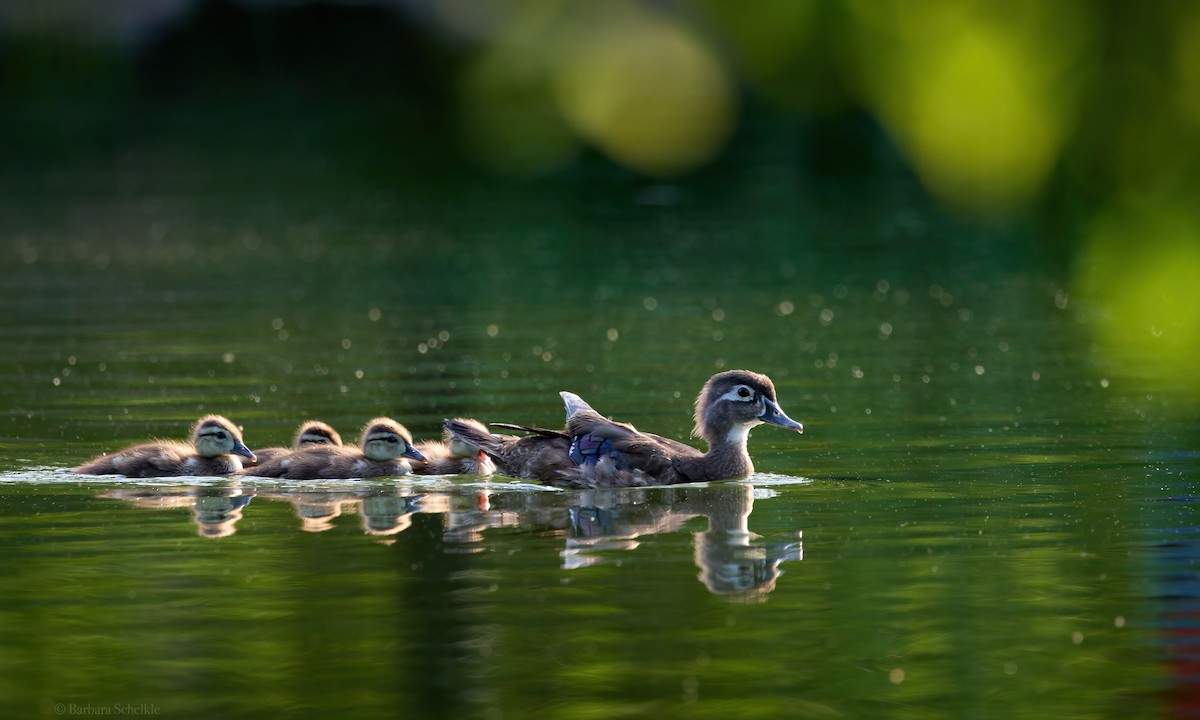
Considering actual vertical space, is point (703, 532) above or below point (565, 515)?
below

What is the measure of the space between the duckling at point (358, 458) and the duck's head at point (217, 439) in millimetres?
279

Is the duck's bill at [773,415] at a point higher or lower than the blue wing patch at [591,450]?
higher

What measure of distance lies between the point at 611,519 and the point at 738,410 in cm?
191

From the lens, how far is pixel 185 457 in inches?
562

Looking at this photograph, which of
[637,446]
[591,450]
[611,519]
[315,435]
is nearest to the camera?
[611,519]

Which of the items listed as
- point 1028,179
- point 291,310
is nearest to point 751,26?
point 1028,179

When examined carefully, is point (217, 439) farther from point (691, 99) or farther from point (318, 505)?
point (691, 99)

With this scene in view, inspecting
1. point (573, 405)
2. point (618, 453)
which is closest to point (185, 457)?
point (573, 405)

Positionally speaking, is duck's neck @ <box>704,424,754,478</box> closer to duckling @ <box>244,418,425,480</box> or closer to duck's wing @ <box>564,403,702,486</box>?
duck's wing @ <box>564,403,702,486</box>

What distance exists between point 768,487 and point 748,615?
156 inches

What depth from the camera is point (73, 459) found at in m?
14.8

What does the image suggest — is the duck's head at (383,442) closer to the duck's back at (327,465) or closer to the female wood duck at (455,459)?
the duck's back at (327,465)

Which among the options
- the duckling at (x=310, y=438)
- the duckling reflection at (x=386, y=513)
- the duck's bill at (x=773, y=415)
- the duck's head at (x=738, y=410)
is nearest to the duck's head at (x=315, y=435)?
the duckling at (x=310, y=438)

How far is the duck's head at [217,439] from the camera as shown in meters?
14.2
